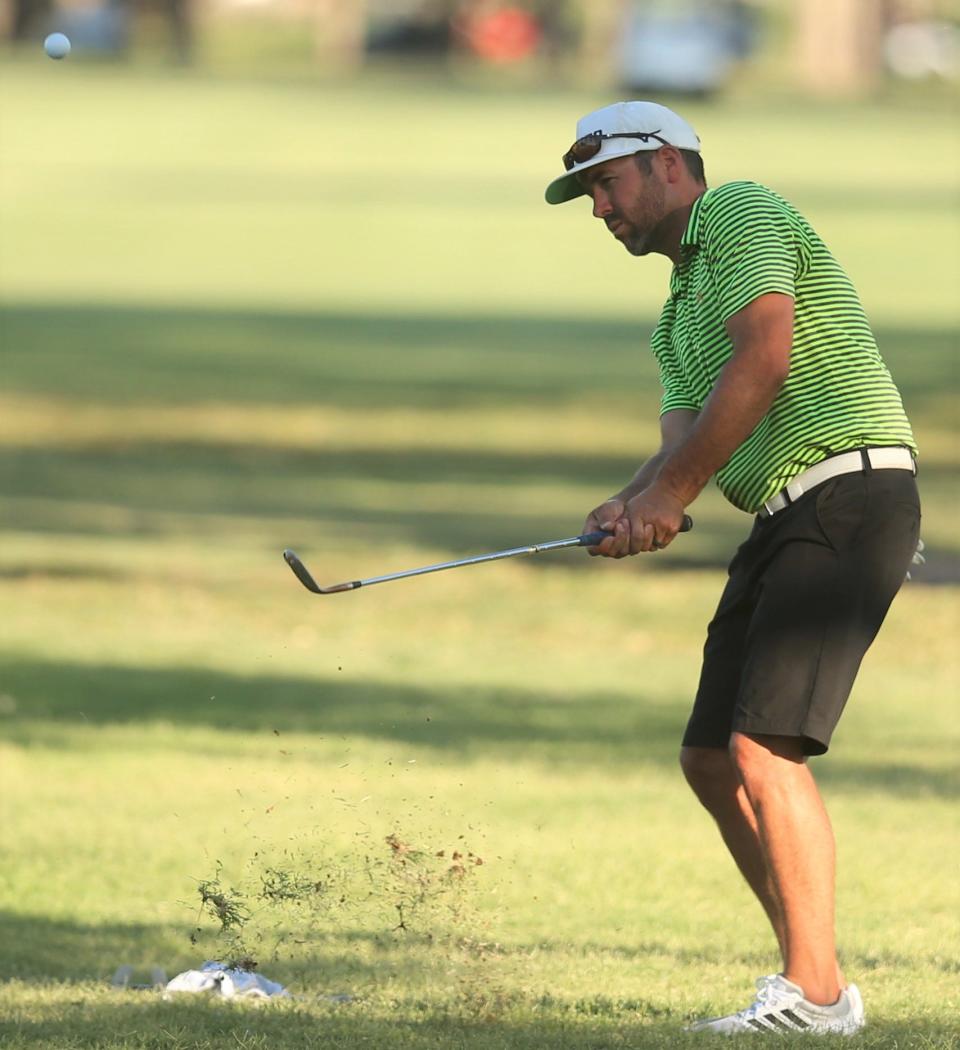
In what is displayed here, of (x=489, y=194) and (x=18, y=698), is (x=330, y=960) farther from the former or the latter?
(x=489, y=194)

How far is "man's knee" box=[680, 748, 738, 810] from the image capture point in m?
6.07

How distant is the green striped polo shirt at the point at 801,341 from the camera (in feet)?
18.7

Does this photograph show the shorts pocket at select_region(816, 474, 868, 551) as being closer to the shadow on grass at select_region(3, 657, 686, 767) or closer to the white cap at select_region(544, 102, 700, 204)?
the white cap at select_region(544, 102, 700, 204)

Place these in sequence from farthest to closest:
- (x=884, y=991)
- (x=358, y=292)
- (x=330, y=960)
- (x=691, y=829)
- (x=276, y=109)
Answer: (x=276, y=109), (x=358, y=292), (x=691, y=829), (x=330, y=960), (x=884, y=991)

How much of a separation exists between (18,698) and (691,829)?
3.59 m

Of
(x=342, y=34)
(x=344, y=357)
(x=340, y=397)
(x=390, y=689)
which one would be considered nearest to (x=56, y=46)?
(x=390, y=689)

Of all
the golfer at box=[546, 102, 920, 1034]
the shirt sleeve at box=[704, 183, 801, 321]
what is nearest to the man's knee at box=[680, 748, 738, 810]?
the golfer at box=[546, 102, 920, 1034]

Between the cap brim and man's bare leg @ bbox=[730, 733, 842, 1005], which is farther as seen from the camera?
the cap brim

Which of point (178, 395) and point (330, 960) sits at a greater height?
point (330, 960)

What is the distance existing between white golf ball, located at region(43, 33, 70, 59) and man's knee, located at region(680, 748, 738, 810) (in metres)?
2.35

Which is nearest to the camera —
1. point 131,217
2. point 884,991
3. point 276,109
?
point 884,991

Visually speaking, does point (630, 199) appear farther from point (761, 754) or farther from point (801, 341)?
point (761, 754)

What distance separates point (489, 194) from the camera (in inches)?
1897

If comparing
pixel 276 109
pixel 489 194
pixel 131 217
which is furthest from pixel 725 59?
pixel 131 217
